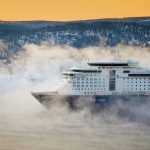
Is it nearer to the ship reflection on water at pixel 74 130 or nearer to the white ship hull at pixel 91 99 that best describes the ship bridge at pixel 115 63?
the white ship hull at pixel 91 99

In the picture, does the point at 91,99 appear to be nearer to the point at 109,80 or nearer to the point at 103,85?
Answer: the point at 103,85

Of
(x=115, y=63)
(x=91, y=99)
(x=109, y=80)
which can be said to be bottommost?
(x=91, y=99)

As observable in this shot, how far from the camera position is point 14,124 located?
109 feet

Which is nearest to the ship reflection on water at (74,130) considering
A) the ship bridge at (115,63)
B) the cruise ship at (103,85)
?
the cruise ship at (103,85)

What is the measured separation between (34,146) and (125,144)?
1.82m

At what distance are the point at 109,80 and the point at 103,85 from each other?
19 centimetres

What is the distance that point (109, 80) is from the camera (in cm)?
3728

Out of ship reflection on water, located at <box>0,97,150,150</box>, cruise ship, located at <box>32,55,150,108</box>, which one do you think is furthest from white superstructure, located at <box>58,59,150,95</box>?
ship reflection on water, located at <box>0,97,150,150</box>

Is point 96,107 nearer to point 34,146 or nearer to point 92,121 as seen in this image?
point 92,121

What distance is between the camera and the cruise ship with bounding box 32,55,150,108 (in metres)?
36.9

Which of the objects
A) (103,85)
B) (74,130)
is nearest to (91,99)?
(103,85)

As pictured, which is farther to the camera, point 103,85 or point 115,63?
point 103,85

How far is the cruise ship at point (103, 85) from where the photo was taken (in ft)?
121

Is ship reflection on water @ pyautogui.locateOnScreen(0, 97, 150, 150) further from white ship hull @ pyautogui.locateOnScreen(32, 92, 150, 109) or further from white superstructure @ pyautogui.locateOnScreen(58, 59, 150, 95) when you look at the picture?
white superstructure @ pyautogui.locateOnScreen(58, 59, 150, 95)
